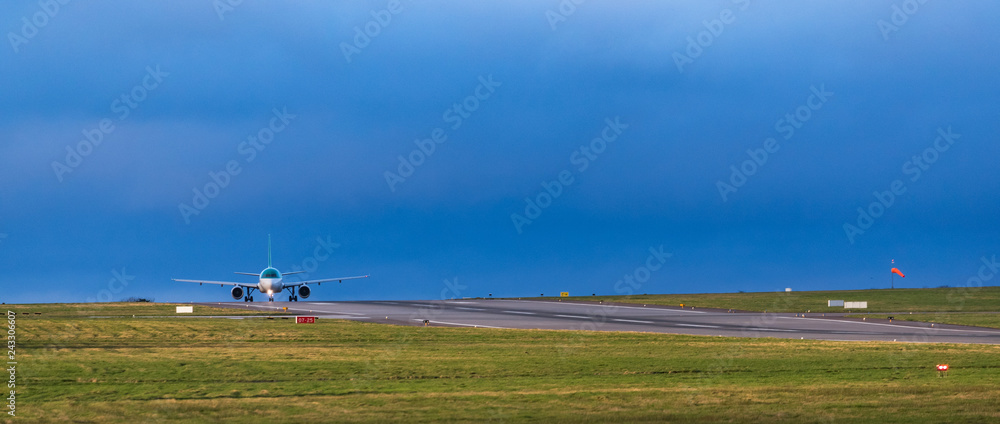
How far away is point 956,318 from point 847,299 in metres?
25.9

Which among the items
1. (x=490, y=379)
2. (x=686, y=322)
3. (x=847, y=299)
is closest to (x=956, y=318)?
(x=686, y=322)

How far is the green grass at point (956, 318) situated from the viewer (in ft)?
174

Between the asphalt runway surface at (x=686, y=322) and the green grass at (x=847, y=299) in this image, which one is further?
the green grass at (x=847, y=299)

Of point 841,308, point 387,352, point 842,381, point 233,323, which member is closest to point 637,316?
point 841,308

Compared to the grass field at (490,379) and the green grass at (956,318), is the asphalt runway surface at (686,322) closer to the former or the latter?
the green grass at (956,318)

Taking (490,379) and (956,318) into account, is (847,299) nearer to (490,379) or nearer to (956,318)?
(956,318)

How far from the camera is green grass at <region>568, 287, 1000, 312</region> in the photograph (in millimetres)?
70688

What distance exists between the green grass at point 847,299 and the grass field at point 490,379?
3580 cm

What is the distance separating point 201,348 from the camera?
3456 centimetres

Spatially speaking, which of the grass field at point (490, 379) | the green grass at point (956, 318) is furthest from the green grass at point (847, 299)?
the grass field at point (490, 379)

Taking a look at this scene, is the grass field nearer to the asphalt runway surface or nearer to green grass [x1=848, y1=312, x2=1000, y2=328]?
the asphalt runway surface

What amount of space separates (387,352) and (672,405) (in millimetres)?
15377

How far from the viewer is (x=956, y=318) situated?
2247 inches

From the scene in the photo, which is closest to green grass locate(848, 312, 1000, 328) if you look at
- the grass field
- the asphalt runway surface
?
the asphalt runway surface
